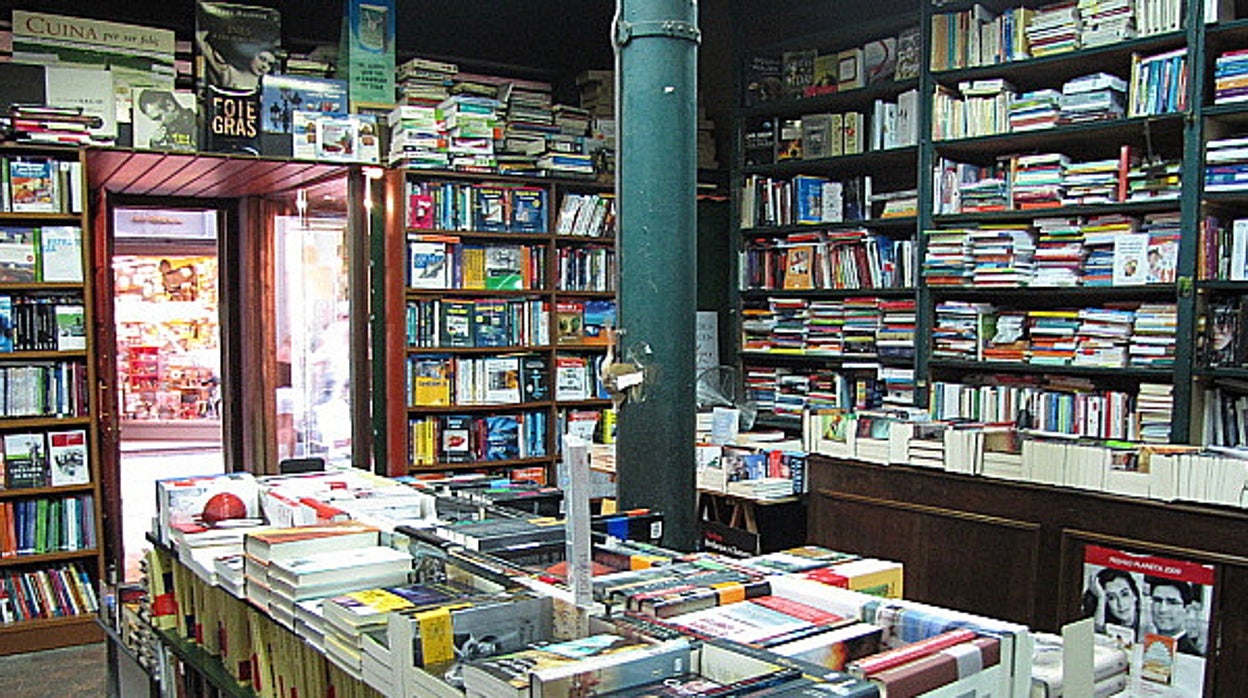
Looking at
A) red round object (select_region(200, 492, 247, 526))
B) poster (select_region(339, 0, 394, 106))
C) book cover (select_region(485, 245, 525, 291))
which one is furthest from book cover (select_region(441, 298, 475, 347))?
red round object (select_region(200, 492, 247, 526))

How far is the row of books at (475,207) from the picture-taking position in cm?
606

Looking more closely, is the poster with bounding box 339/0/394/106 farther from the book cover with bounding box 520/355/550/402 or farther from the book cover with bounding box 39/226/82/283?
the book cover with bounding box 520/355/550/402

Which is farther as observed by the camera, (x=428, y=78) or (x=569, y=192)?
(x=569, y=192)

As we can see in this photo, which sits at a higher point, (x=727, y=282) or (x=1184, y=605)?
(x=727, y=282)

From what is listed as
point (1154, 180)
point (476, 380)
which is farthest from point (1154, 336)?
point (476, 380)

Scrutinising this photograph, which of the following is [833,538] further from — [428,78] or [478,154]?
[428,78]

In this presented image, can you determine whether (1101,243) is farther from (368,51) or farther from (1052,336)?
(368,51)

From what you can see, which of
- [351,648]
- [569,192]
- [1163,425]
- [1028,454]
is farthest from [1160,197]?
[351,648]

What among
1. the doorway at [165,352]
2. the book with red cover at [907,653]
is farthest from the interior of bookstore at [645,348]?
the doorway at [165,352]

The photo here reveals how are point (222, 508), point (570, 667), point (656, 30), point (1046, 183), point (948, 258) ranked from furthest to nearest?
1. point (948, 258)
2. point (1046, 183)
3. point (222, 508)
4. point (656, 30)
5. point (570, 667)

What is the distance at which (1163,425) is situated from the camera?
15.9ft

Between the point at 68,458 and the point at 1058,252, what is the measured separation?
5.15 metres

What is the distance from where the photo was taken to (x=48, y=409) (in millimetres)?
5152

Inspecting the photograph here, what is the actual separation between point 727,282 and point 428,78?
2647mm
